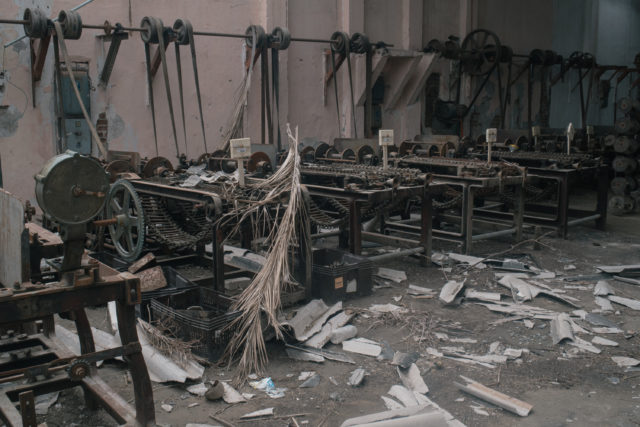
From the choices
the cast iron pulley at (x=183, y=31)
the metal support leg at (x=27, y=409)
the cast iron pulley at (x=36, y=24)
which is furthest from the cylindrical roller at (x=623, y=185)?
the metal support leg at (x=27, y=409)

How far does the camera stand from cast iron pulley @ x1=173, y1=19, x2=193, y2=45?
299 inches

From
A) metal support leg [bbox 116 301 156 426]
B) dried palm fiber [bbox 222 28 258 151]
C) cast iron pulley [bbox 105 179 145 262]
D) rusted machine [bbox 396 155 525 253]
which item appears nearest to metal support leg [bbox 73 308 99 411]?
metal support leg [bbox 116 301 156 426]

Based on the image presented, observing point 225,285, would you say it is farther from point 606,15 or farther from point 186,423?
point 606,15

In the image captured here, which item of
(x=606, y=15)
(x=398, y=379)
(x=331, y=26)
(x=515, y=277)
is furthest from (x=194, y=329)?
(x=606, y=15)

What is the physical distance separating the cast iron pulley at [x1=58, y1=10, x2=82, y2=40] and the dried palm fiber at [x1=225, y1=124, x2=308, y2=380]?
328cm

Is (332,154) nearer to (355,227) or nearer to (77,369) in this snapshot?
(355,227)

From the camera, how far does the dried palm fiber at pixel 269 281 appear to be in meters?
4.03

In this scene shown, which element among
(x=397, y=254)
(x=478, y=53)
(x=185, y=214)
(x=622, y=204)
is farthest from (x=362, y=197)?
(x=478, y=53)

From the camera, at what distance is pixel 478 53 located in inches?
478

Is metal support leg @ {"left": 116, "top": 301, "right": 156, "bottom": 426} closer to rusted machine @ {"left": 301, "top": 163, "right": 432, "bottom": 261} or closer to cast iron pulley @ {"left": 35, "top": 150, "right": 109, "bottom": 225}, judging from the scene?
cast iron pulley @ {"left": 35, "top": 150, "right": 109, "bottom": 225}

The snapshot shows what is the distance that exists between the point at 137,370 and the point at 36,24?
→ 17.1 ft

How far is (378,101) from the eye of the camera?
11.3 metres

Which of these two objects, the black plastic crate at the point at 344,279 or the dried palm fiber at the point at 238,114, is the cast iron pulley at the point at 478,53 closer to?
the dried palm fiber at the point at 238,114

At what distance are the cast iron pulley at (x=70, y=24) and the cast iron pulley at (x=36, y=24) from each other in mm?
174
